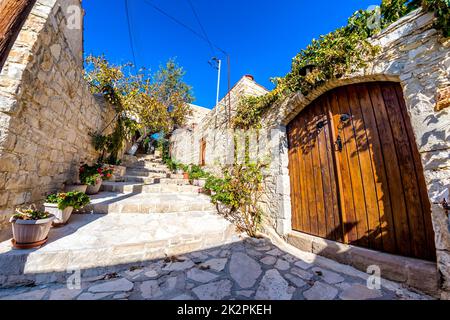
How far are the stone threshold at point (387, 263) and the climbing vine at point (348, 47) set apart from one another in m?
2.32

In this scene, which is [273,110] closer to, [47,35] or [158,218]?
[158,218]

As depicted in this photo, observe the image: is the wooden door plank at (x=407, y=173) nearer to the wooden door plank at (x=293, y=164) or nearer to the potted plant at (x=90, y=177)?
the wooden door plank at (x=293, y=164)

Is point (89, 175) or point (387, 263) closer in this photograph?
point (387, 263)

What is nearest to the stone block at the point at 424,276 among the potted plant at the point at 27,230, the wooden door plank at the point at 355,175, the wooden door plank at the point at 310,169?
the wooden door plank at the point at 355,175

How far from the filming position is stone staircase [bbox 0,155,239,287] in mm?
1745

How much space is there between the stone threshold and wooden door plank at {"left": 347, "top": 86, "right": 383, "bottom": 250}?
0.70 feet

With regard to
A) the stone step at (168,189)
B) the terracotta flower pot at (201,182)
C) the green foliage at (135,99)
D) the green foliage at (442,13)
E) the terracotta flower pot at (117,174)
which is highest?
the green foliage at (135,99)

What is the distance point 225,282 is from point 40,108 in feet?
12.1

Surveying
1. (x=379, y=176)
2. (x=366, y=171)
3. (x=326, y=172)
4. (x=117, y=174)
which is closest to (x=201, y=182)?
(x=117, y=174)

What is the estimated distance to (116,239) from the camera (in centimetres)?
225

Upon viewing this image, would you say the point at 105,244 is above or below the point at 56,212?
below

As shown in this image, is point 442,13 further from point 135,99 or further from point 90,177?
point 135,99

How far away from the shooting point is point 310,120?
304cm

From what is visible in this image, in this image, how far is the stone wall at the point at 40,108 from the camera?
210 centimetres
